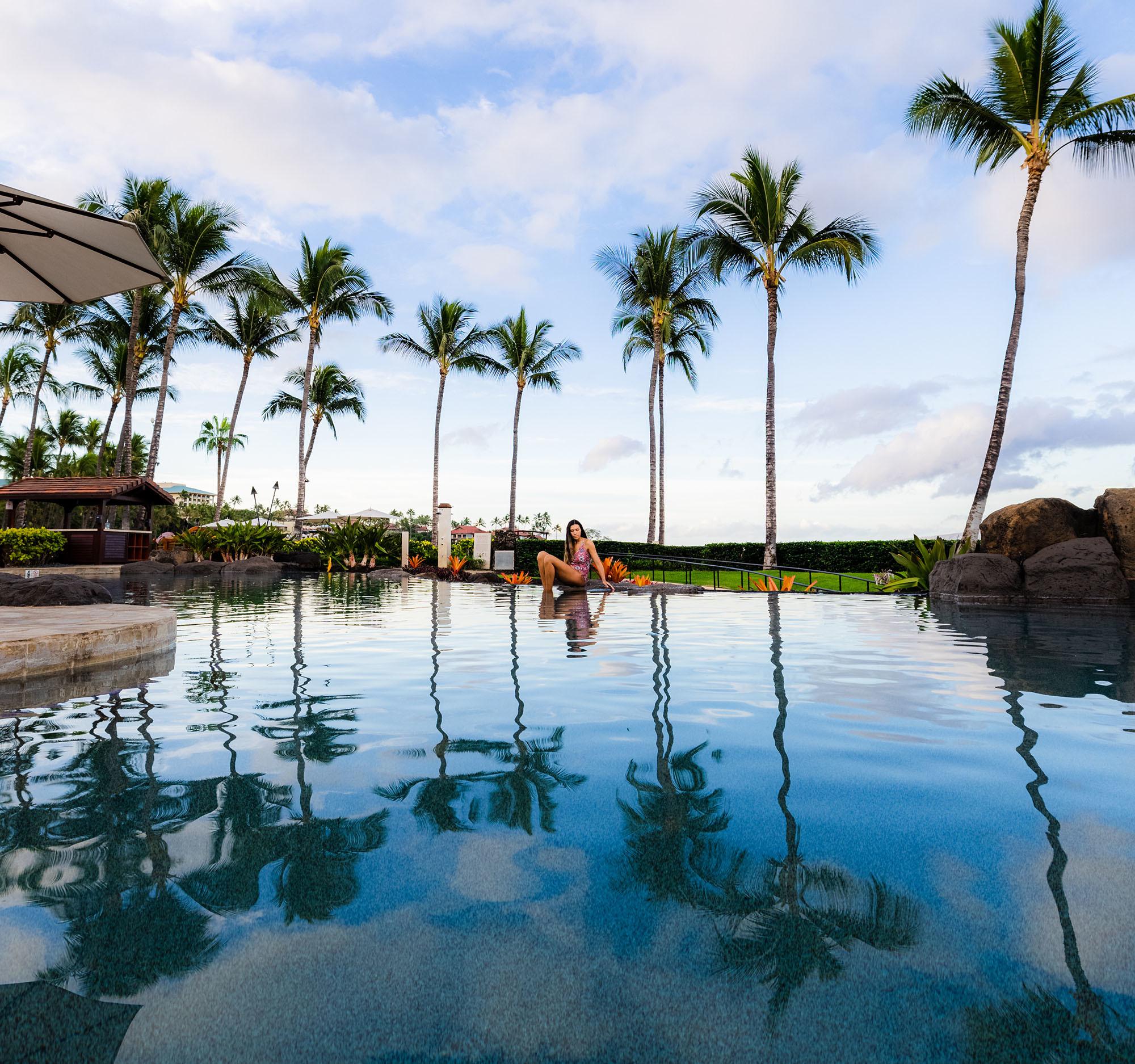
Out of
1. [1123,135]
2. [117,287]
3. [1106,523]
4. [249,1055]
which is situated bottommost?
[249,1055]

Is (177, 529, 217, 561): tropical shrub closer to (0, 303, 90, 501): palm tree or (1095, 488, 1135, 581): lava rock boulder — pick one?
(0, 303, 90, 501): palm tree

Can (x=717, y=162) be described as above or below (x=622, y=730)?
above

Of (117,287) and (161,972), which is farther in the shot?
(117,287)

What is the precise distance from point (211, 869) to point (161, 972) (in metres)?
0.51

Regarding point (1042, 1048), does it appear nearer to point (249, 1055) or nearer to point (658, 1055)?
point (658, 1055)

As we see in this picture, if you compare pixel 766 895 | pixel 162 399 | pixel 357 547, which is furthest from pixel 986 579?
pixel 162 399

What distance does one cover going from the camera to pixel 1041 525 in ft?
41.0

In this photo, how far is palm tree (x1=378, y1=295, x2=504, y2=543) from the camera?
36125 millimetres

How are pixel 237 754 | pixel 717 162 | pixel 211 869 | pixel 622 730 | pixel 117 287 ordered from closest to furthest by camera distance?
pixel 211 869, pixel 237 754, pixel 622 730, pixel 117 287, pixel 717 162

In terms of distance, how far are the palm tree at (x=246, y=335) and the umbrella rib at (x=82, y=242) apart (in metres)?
29.2

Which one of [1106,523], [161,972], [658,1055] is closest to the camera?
[658,1055]

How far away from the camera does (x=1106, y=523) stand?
11.9 meters

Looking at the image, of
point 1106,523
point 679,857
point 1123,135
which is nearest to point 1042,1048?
point 679,857

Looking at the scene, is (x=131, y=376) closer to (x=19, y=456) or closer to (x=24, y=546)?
(x=24, y=546)
